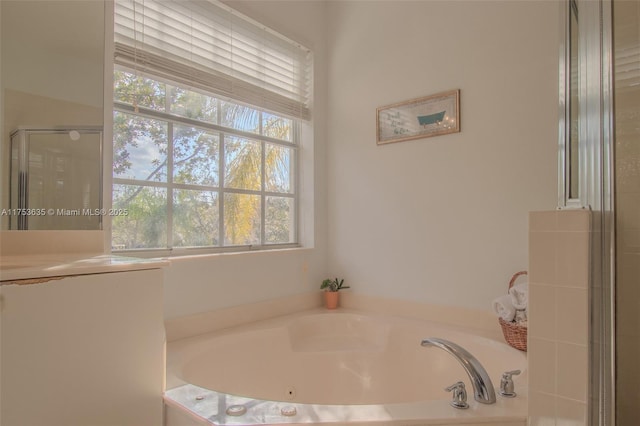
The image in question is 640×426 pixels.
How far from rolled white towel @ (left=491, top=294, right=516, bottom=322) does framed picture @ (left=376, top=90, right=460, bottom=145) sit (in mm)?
948

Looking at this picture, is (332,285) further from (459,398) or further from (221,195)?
(459,398)

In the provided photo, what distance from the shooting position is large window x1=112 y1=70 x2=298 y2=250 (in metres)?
1.82

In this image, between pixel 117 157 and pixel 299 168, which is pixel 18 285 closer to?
pixel 117 157

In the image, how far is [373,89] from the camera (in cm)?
250

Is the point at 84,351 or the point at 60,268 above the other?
the point at 60,268

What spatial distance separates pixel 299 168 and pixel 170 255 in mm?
1149

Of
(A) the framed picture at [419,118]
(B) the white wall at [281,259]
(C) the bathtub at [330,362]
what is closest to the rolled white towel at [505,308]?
(C) the bathtub at [330,362]

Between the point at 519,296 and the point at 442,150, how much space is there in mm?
901

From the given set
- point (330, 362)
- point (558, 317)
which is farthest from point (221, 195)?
point (558, 317)

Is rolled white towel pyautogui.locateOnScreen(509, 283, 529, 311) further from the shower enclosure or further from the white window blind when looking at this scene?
the shower enclosure

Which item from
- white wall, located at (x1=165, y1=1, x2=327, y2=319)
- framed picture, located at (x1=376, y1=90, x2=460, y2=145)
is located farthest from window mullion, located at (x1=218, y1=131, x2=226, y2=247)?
framed picture, located at (x1=376, y1=90, x2=460, y2=145)

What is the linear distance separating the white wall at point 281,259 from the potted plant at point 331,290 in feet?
0.27

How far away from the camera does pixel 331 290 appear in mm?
2557

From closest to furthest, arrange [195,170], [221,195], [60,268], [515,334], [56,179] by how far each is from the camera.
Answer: [60,268] → [56,179] → [515,334] → [195,170] → [221,195]
